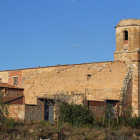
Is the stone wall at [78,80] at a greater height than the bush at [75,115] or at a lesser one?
A: greater

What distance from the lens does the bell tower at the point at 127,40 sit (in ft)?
84.6

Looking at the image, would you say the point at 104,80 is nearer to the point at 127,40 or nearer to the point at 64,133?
the point at 127,40

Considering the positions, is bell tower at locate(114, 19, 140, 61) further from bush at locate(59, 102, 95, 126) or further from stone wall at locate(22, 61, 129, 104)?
bush at locate(59, 102, 95, 126)

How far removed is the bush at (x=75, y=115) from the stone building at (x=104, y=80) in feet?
14.3

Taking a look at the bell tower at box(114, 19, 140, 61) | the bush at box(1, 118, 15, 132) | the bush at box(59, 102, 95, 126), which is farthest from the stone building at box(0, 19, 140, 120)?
the bush at box(59, 102, 95, 126)

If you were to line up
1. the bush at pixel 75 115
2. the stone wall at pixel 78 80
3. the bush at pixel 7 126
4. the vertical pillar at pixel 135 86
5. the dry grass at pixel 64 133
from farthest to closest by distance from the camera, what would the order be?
the stone wall at pixel 78 80, the vertical pillar at pixel 135 86, the bush at pixel 75 115, the bush at pixel 7 126, the dry grass at pixel 64 133

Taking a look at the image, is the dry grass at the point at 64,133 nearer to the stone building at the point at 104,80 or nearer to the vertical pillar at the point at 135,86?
the stone building at the point at 104,80

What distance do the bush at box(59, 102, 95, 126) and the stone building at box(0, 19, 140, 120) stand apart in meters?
4.36

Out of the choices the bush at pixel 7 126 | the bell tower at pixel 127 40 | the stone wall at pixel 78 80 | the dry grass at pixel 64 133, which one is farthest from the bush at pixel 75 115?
the bell tower at pixel 127 40

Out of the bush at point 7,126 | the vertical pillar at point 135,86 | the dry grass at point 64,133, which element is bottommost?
the dry grass at point 64,133

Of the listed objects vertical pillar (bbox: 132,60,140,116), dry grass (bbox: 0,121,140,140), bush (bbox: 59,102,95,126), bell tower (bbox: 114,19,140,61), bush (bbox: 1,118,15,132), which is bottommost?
dry grass (bbox: 0,121,140,140)

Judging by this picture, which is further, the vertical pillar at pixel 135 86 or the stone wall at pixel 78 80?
the stone wall at pixel 78 80

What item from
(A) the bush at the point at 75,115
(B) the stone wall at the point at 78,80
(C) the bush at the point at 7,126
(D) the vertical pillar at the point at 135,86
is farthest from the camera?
(B) the stone wall at the point at 78,80

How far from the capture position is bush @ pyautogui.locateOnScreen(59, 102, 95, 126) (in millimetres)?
19812
